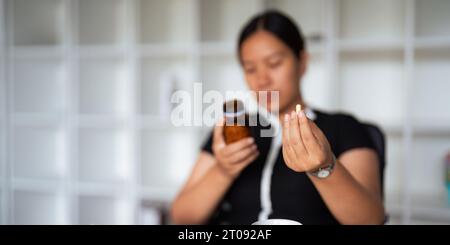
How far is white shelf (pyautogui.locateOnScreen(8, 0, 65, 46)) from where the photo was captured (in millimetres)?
1137

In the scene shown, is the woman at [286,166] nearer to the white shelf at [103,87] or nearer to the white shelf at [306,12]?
the white shelf at [306,12]

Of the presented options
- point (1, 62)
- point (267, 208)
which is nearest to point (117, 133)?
point (1, 62)

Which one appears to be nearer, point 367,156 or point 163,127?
point 367,156

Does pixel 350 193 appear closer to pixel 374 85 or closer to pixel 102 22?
pixel 374 85

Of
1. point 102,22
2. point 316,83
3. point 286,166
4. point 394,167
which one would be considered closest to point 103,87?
point 102,22

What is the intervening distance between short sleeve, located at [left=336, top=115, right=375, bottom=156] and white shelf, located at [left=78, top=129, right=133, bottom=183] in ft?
3.29

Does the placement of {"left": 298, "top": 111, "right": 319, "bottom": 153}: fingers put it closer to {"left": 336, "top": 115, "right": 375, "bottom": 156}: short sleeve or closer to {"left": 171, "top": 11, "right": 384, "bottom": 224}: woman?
{"left": 171, "top": 11, "right": 384, "bottom": 224}: woman

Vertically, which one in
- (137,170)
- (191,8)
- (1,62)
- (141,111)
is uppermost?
(191,8)

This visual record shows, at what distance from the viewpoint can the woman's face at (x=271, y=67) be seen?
500 millimetres

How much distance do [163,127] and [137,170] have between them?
0.19 meters

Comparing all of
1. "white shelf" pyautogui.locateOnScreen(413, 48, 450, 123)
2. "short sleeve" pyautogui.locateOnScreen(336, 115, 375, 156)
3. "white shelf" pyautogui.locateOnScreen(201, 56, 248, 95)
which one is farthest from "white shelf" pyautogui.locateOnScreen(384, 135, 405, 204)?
"short sleeve" pyautogui.locateOnScreen(336, 115, 375, 156)

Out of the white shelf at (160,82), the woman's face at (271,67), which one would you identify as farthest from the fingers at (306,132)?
the white shelf at (160,82)

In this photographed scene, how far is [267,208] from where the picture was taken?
601mm
